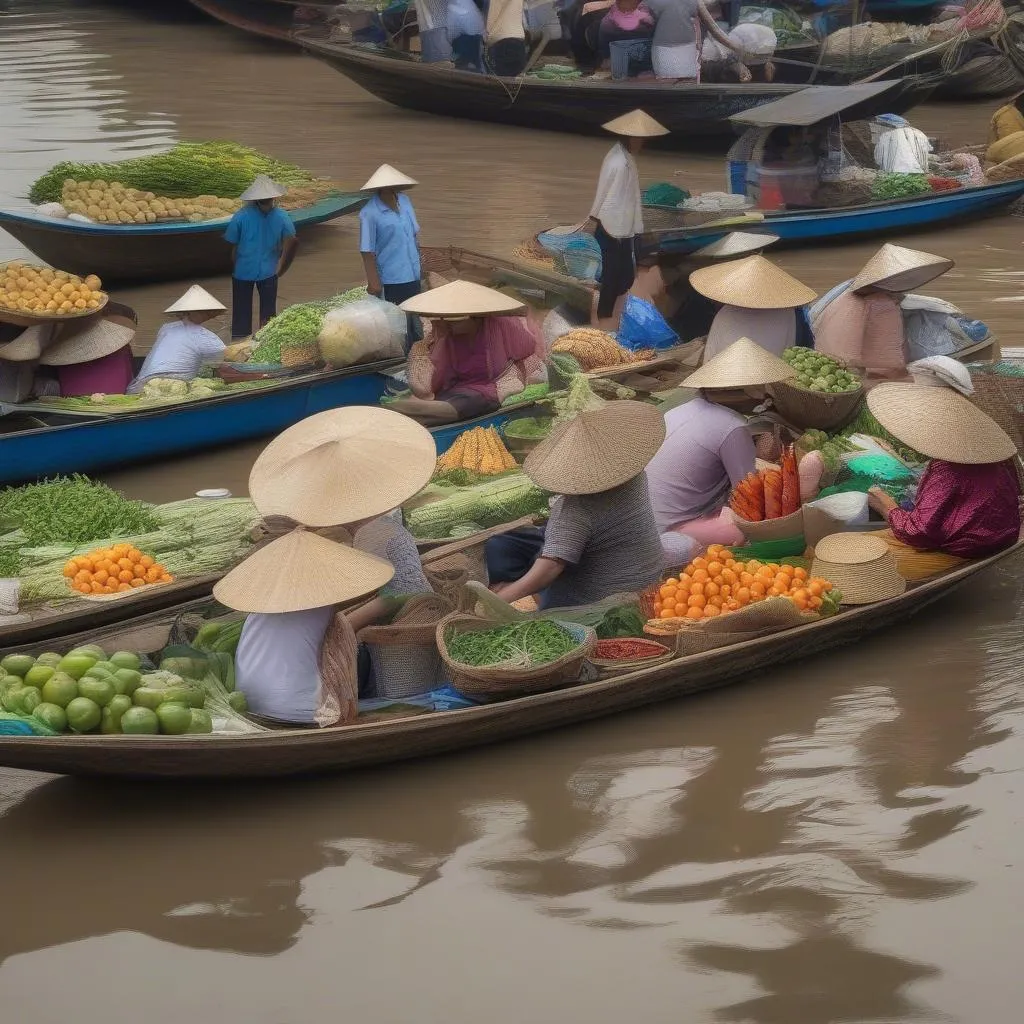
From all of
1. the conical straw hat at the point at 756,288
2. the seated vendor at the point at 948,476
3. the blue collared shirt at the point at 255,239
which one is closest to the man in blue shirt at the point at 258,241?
the blue collared shirt at the point at 255,239

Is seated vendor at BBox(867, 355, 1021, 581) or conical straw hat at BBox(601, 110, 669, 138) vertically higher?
conical straw hat at BBox(601, 110, 669, 138)

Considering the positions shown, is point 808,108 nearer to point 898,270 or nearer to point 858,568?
point 898,270

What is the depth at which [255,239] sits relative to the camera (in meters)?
9.41

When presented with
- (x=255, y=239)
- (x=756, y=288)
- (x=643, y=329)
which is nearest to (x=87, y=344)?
(x=255, y=239)

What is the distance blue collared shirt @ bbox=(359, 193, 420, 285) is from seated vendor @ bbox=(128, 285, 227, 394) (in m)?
1.03

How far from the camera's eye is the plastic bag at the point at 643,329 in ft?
28.6

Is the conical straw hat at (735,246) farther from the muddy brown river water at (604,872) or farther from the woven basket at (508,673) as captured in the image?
the woven basket at (508,673)

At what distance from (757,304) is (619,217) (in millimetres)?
2377

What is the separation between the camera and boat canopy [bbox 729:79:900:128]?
34.9 ft

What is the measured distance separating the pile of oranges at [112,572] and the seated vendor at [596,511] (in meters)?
1.45

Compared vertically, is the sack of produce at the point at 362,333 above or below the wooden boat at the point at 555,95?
below

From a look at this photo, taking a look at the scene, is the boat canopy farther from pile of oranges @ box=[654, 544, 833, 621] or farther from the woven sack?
the woven sack

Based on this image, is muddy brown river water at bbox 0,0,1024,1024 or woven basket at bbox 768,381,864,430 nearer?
muddy brown river water at bbox 0,0,1024,1024

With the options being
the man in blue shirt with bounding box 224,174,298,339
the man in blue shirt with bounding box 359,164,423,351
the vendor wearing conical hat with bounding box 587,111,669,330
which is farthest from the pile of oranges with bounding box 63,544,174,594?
the vendor wearing conical hat with bounding box 587,111,669,330
